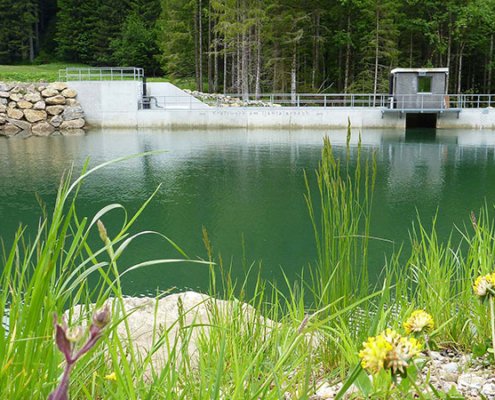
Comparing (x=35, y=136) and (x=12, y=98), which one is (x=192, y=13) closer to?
(x=12, y=98)

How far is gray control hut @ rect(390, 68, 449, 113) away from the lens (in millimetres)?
21641

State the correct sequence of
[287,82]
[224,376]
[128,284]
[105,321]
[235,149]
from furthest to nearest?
[287,82] < [235,149] < [128,284] < [224,376] < [105,321]

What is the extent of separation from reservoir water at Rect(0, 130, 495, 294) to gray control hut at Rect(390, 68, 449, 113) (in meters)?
4.51

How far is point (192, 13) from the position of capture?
31.7 meters

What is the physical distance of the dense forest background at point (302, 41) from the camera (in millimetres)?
26281

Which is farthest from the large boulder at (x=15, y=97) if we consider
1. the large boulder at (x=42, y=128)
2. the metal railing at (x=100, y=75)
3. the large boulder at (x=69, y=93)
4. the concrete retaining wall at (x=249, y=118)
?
the concrete retaining wall at (x=249, y=118)

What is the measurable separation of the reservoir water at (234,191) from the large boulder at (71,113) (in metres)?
3.95

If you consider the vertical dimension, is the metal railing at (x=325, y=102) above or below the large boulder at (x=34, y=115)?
above

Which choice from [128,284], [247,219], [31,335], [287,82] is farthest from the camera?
[287,82]

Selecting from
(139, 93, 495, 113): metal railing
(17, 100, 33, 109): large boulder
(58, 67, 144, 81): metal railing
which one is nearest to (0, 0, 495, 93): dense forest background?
(139, 93, 495, 113): metal railing

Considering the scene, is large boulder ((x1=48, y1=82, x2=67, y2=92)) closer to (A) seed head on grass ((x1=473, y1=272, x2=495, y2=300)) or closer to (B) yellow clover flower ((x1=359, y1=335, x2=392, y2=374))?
(A) seed head on grass ((x1=473, y1=272, x2=495, y2=300))

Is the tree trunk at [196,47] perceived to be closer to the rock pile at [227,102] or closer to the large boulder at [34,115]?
the rock pile at [227,102]

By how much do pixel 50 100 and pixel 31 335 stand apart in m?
21.7

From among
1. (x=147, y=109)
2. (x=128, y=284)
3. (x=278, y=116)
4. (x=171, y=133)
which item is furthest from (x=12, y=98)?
(x=128, y=284)
